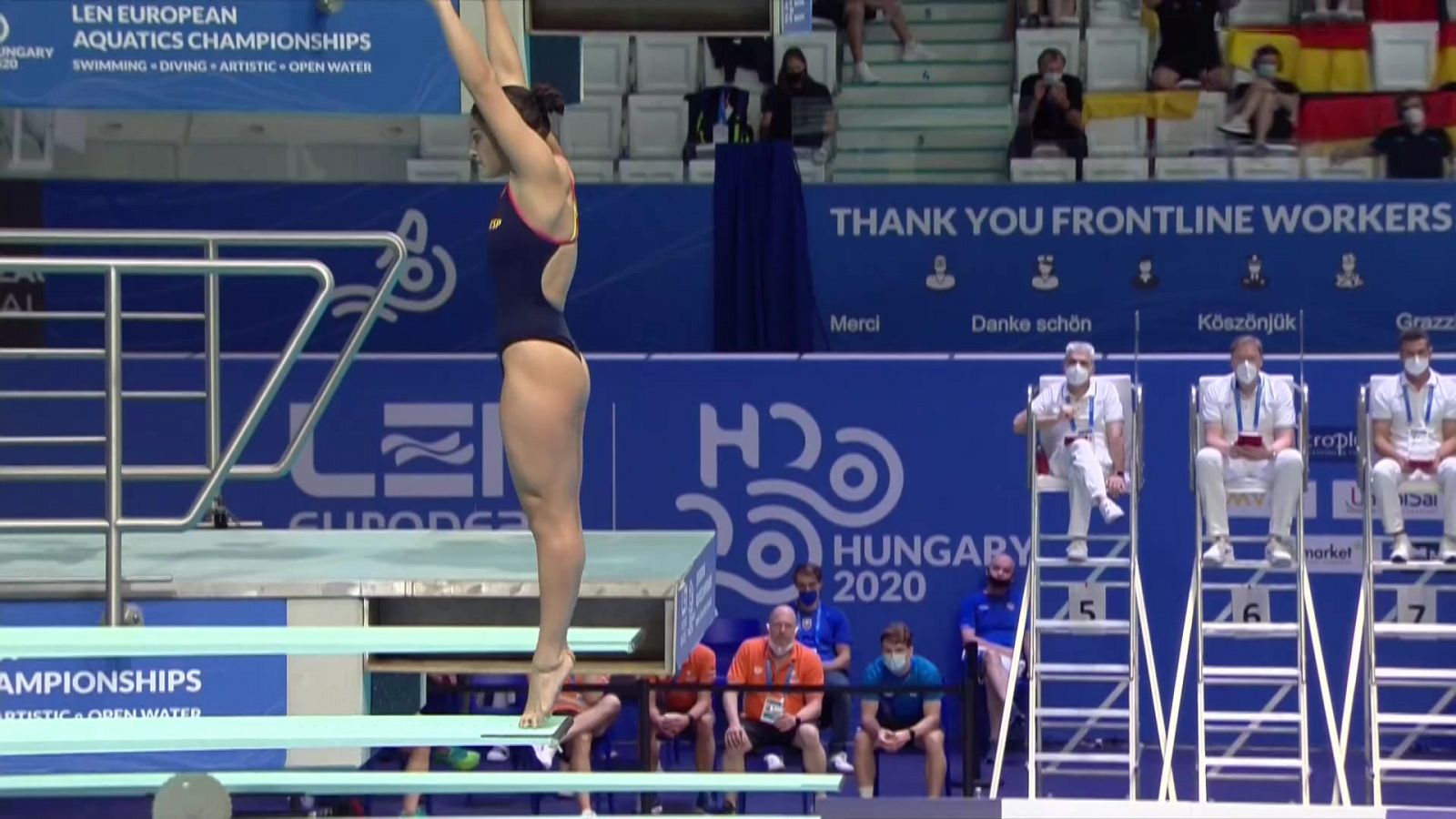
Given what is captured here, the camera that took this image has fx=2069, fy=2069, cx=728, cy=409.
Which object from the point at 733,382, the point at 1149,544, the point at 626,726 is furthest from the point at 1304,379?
the point at 626,726

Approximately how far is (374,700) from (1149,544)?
7.43 metres

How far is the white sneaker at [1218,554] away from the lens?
441 inches

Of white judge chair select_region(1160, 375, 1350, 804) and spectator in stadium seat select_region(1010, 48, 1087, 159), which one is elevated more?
spectator in stadium seat select_region(1010, 48, 1087, 159)

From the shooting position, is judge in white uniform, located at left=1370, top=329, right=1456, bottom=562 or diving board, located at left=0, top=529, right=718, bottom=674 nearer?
diving board, located at left=0, top=529, right=718, bottom=674

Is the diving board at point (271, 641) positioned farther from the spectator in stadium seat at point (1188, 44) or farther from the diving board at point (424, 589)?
the spectator in stadium seat at point (1188, 44)

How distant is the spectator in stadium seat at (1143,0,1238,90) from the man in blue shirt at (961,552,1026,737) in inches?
187

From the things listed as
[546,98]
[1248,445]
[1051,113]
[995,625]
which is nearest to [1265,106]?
[1051,113]

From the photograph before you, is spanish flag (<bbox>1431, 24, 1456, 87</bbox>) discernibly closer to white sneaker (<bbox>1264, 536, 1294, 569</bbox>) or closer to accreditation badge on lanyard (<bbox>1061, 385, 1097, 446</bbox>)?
Result: white sneaker (<bbox>1264, 536, 1294, 569</bbox>)

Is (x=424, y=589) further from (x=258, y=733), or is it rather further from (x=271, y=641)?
(x=258, y=733)

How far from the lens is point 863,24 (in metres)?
16.3

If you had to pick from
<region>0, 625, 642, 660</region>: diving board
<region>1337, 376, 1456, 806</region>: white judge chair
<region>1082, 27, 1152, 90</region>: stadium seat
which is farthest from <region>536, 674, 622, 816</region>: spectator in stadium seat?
<region>1082, 27, 1152, 90</region>: stadium seat

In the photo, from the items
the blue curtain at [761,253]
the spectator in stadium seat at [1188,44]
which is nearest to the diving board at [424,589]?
the blue curtain at [761,253]

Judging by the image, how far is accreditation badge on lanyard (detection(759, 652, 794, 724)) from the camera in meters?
11.9

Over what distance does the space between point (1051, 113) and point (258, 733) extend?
11.0 metres
